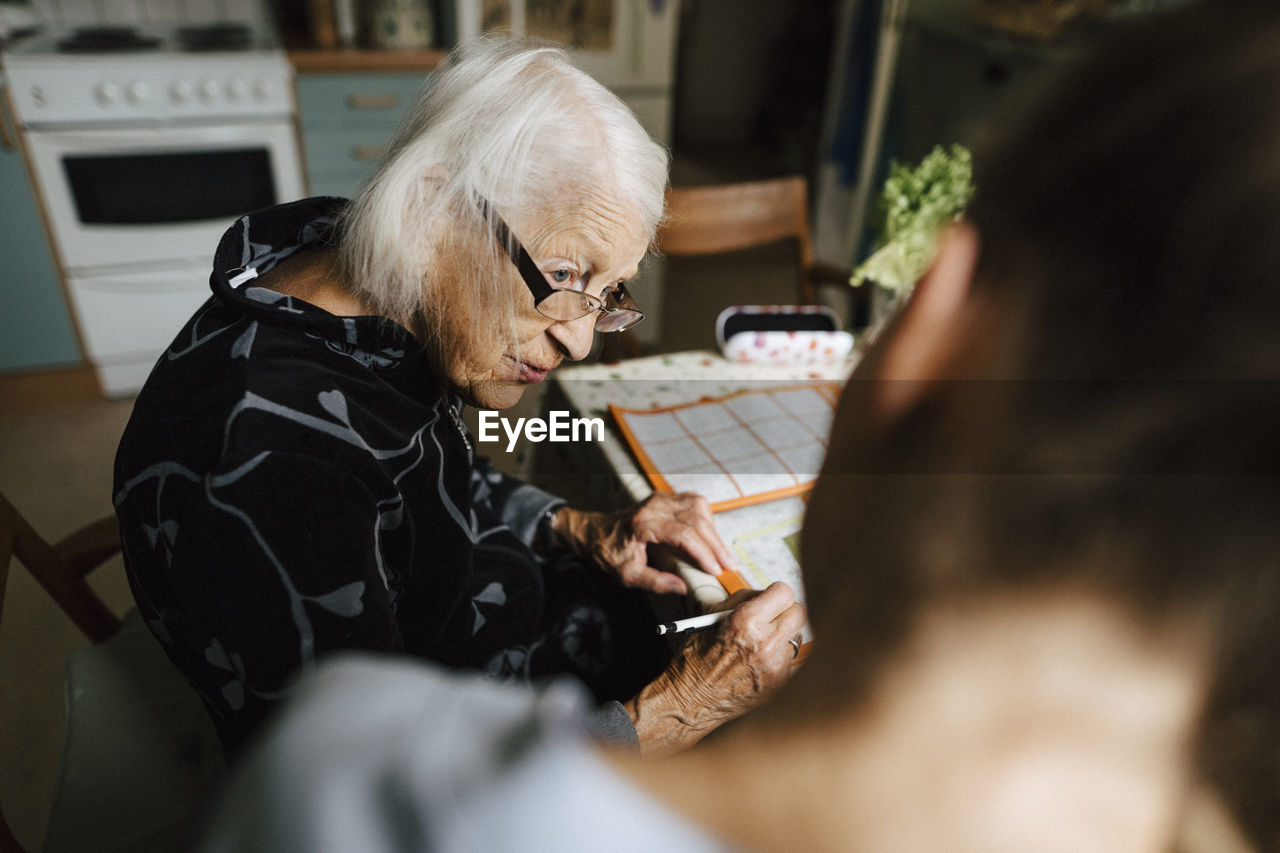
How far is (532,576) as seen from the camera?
1062 millimetres

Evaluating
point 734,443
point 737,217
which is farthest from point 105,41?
point 734,443

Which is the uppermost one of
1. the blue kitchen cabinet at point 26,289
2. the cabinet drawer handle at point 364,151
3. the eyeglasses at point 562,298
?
the eyeglasses at point 562,298

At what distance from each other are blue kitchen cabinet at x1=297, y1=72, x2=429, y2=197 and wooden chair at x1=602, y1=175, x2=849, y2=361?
3.61ft

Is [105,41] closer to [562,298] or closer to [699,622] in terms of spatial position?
[562,298]

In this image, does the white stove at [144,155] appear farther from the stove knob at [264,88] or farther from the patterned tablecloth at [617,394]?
the patterned tablecloth at [617,394]

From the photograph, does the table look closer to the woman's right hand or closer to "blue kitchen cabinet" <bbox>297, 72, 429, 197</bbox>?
the woman's right hand

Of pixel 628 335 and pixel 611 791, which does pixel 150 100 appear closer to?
pixel 628 335

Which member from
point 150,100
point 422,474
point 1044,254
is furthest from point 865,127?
point 1044,254

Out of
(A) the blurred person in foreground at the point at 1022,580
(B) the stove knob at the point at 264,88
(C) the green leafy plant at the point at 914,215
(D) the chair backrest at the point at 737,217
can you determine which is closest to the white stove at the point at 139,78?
(B) the stove knob at the point at 264,88

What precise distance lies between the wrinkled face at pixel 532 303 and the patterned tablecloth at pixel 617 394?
0.19m

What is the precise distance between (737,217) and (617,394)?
0.75m

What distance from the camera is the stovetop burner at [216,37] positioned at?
2.27 metres

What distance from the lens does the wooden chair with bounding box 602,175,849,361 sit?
1682mm

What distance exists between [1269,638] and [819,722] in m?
→ 0.16
